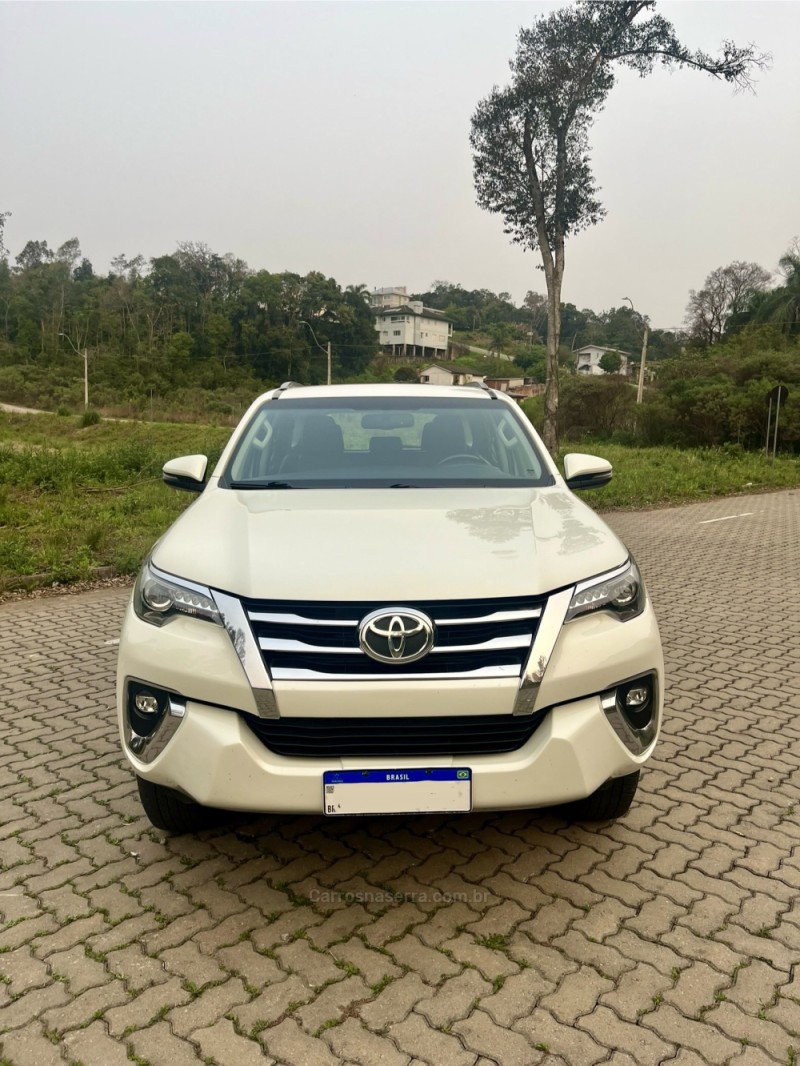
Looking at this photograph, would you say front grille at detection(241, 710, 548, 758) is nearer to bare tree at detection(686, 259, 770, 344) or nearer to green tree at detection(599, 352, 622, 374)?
bare tree at detection(686, 259, 770, 344)

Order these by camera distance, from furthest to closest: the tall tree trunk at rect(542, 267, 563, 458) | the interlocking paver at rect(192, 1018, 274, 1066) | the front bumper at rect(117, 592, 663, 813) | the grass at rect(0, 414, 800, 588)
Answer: the tall tree trunk at rect(542, 267, 563, 458)
the grass at rect(0, 414, 800, 588)
the front bumper at rect(117, 592, 663, 813)
the interlocking paver at rect(192, 1018, 274, 1066)

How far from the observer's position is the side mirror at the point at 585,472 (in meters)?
3.91

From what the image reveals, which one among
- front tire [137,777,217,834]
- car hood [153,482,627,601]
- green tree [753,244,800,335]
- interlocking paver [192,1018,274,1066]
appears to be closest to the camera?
interlocking paver [192,1018,274,1066]

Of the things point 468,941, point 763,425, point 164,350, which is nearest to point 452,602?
point 468,941

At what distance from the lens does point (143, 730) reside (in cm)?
263

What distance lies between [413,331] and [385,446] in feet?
365

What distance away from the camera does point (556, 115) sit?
18656mm

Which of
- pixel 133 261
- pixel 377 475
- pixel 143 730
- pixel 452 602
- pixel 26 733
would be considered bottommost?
pixel 26 733

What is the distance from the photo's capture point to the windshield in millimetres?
3713

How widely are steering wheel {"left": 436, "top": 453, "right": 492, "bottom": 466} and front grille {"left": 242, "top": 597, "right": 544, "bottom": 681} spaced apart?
1.48m

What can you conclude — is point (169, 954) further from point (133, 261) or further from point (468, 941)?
point (133, 261)

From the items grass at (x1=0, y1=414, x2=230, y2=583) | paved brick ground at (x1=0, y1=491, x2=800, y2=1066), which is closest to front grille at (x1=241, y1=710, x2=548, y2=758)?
paved brick ground at (x1=0, y1=491, x2=800, y2=1066)

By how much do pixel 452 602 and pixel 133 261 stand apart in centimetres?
Answer: 10473

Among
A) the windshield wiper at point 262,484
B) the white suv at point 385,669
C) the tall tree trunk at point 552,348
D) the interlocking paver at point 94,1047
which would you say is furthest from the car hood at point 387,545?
the tall tree trunk at point 552,348
